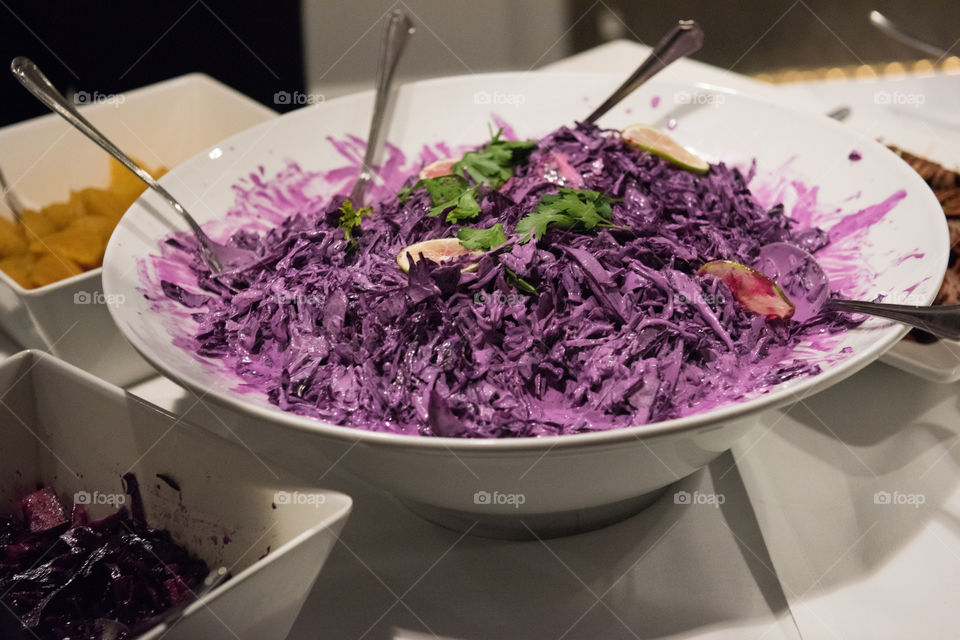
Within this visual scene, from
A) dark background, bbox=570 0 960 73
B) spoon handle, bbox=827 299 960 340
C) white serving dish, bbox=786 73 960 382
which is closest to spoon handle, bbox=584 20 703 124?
white serving dish, bbox=786 73 960 382

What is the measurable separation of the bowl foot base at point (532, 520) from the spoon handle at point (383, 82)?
0.76m

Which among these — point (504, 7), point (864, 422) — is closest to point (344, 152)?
Answer: point (864, 422)

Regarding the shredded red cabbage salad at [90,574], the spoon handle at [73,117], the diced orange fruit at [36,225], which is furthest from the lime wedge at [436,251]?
the diced orange fruit at [36,225]

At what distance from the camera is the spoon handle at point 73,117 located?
62.2 inches

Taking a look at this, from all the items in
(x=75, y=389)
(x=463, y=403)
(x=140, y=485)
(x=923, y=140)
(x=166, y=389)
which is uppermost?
(x=923, y=140)

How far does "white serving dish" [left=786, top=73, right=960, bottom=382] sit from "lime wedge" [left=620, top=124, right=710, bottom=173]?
2.39 ft

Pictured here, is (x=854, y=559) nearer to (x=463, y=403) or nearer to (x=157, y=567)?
(x=463, y=403)

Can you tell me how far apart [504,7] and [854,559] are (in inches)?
168

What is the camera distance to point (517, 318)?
1.28 m

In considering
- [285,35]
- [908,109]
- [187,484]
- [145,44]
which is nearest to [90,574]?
[187,484]

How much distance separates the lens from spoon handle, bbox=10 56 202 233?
158 centimetres

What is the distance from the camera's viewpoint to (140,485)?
1.30 m

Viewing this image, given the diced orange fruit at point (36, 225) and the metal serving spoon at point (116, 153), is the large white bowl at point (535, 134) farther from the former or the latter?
the diced orange fruit at point (36, 225)

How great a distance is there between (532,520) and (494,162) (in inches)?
28.1
